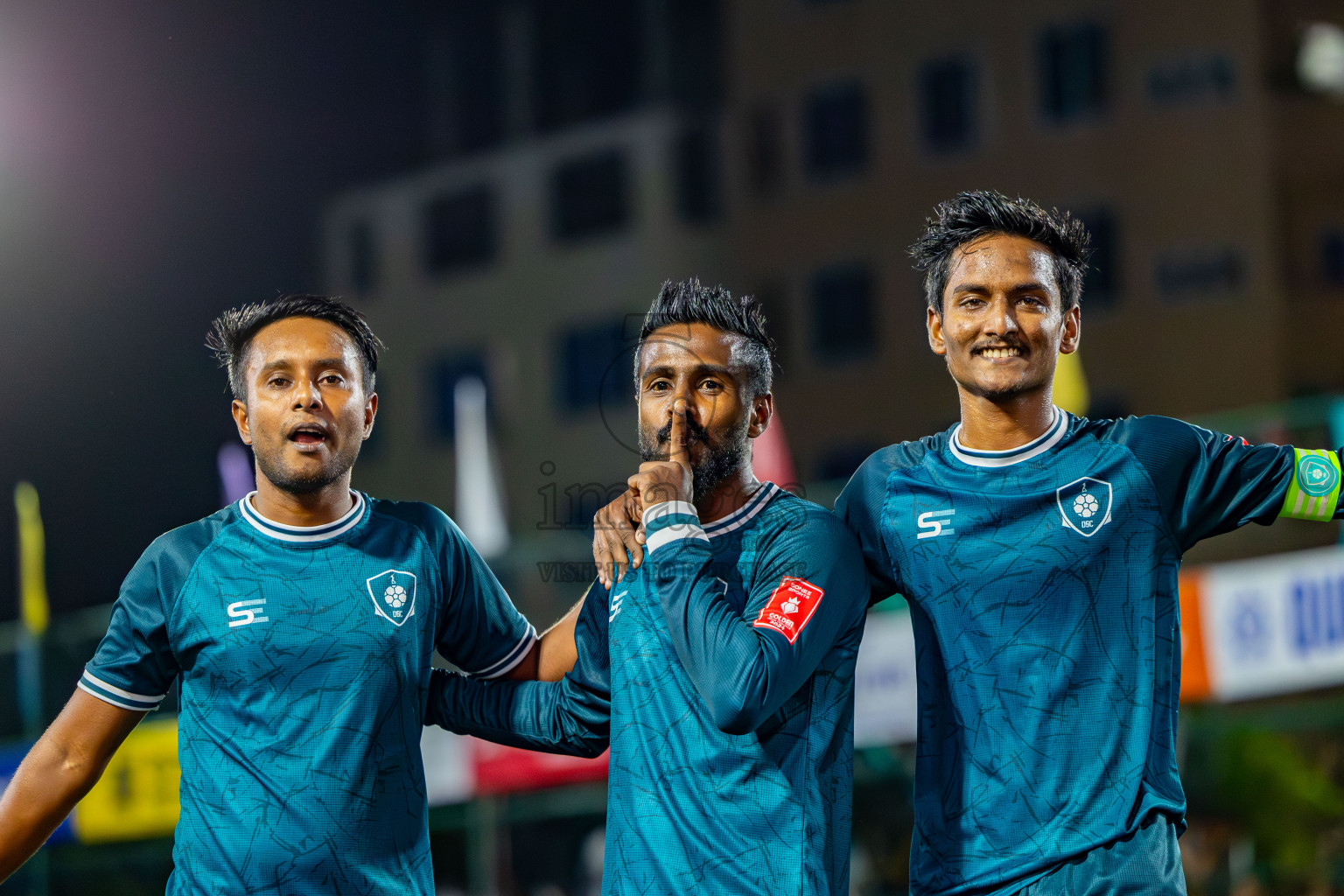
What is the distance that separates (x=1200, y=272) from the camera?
83.6 ft

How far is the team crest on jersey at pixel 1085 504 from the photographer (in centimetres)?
348

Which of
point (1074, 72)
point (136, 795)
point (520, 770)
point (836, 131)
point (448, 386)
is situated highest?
point (1074, 72)

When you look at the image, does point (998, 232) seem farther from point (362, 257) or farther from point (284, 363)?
point (362, 257)

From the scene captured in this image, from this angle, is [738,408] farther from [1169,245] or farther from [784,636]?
[1169,245]

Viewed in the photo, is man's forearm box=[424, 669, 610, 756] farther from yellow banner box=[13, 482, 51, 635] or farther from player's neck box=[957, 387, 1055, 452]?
yellow banner box=[13, 482, 51, 635]

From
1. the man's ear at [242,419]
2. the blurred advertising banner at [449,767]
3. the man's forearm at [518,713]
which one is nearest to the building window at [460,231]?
the blurred advertising banner at [449,767]

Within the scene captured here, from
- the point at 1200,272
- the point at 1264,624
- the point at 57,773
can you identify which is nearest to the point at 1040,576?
the point at 57,773

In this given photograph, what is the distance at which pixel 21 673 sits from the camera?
11492mm

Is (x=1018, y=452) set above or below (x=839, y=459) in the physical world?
above

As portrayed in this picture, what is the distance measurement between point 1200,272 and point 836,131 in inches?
305

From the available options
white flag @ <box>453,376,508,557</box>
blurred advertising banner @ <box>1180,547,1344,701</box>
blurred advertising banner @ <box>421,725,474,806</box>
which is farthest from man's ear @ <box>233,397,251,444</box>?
white flag @ <box>453,376,508,557</box>

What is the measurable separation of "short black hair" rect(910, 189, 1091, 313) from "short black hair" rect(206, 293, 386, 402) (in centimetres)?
140

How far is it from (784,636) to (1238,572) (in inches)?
311


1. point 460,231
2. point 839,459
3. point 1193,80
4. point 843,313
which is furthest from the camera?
point 460,231
